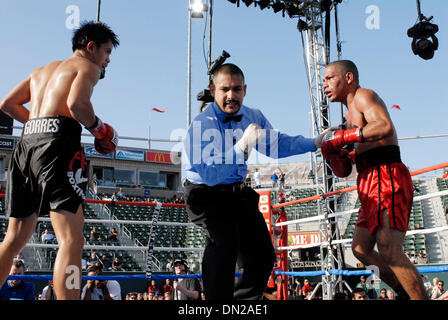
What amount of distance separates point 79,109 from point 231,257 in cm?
96

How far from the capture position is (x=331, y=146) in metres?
2.14

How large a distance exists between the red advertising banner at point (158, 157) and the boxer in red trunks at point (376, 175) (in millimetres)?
22284

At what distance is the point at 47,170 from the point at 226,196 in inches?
31.9

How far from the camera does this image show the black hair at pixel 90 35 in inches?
85.2

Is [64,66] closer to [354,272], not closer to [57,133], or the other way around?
[57,133]

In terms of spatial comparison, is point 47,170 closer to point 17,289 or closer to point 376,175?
point 376,175

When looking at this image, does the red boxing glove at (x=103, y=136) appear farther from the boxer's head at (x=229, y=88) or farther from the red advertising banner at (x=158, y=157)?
the red advertising banner at (x=158, y=157)

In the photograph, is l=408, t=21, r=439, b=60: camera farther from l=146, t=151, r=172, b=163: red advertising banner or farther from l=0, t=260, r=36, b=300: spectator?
l=146, t=151, r=172, b=163: red advertising banner

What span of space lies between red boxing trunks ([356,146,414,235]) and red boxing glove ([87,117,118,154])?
1373 mm

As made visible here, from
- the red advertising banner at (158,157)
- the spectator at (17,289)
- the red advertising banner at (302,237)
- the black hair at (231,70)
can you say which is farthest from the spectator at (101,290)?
the red advertising banner at (158,157)

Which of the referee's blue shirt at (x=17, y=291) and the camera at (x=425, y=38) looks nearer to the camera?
the referee's blue shirt at (x=17, y=291)

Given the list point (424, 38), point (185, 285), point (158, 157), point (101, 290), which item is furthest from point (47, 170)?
point (158, 157)

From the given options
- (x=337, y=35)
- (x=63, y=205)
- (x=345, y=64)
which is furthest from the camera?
(x=337, y=35)
